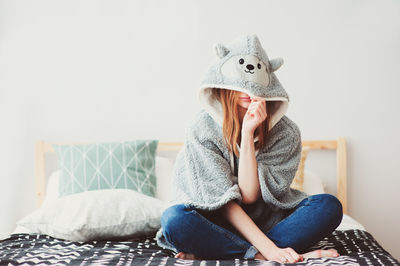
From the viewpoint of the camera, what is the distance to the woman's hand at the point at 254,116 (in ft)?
4.50

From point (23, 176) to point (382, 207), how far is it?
1.90 metres

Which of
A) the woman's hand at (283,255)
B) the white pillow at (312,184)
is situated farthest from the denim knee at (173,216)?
the white pillow at (312,184)

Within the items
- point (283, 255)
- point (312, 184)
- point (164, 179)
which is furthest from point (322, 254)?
point (164, 179)

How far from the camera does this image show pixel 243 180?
140 centimetres

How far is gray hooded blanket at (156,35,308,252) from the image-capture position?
140 cm

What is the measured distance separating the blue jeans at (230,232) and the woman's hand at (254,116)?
28cm

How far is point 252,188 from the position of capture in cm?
139

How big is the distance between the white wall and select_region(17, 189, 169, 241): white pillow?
0.78 m

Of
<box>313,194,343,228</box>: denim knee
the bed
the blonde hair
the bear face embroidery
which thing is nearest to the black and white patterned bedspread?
the bed

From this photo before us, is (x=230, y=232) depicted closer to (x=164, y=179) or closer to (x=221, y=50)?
(x=221, y=50)

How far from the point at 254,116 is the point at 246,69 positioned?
0.16m

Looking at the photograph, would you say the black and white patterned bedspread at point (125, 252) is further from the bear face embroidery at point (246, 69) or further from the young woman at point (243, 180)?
the bear face embroidery at point (246, 69)

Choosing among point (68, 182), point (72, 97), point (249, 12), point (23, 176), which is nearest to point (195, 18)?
point (249, 12)

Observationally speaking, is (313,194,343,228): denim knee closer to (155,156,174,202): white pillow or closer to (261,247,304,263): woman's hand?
(261,247,304,263): woman's hand
